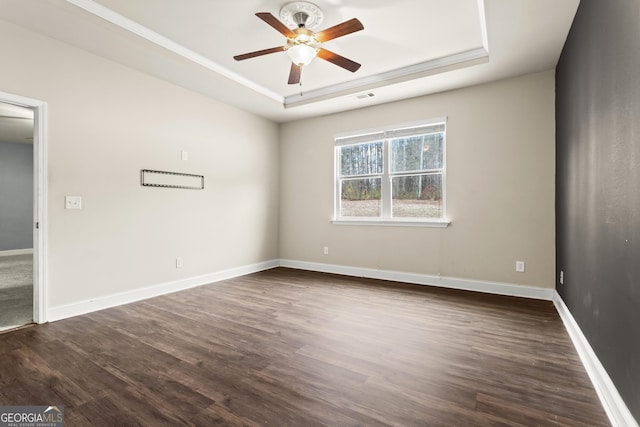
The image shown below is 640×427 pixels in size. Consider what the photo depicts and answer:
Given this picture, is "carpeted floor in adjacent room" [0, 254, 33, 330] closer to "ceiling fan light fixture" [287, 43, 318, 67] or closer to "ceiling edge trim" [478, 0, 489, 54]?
"ceiling fan light fixture" [287, 43, 318, 67]

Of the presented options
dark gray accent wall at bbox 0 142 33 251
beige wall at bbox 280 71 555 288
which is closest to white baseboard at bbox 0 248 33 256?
dark gray accent wall at bbox 0 142 33 251

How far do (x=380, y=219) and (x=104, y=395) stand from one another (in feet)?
12.6

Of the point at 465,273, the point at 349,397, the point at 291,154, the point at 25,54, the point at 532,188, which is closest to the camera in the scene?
the point at 349,397

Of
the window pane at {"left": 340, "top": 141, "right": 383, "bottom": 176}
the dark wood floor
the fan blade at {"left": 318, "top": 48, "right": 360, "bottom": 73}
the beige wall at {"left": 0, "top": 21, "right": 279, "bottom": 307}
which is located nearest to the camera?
the dark wood floor

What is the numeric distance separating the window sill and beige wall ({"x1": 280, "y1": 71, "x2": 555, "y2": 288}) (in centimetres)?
7

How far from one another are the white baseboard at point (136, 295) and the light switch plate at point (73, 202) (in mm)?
977

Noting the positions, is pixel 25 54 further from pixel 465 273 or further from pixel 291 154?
pixel 465 273

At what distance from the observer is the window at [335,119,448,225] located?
4.38m

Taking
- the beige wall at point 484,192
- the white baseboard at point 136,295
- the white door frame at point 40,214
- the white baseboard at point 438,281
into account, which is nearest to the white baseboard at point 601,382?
the white baseboard at point 438,281

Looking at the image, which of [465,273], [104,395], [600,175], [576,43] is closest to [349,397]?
[104,395]

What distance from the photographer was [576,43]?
258cm

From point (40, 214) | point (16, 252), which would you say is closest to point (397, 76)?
point (40, 214)

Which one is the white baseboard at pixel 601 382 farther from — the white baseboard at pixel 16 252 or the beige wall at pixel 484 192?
the white baseboard at pixel 16 252

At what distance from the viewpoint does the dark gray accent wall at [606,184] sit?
1.45m
